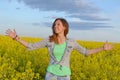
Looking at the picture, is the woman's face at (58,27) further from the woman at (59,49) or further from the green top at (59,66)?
the green top at (59,66)

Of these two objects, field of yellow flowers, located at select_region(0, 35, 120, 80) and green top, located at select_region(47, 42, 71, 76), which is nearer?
green top, located at select_region(47, 42, 71, 76)

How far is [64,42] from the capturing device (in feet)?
21.3

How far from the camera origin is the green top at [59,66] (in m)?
6.32

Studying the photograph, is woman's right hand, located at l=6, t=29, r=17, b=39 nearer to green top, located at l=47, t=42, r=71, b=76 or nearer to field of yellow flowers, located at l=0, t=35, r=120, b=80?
green top, located at l=47, t=42, r=71, b=76

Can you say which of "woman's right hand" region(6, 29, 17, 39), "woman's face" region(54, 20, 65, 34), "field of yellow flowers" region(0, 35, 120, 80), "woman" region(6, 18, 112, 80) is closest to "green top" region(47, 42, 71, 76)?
"woman" region(6, 18, 112, 80)

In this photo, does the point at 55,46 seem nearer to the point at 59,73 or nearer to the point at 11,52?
the point at 59,73

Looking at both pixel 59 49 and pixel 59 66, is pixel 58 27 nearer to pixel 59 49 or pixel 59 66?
pixel 59 49

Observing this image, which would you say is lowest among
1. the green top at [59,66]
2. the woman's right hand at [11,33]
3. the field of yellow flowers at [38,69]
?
the field of yellow flowers at [38,69]

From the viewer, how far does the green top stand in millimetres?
6316

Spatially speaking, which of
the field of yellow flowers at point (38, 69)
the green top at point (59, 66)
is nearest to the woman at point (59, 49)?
the green top at point (59, 66)

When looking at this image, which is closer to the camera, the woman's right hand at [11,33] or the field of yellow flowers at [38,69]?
the woman's right hand at [11,33]

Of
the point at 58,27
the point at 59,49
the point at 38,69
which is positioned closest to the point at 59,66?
the point at 59,49

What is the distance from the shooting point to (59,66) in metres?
6.35

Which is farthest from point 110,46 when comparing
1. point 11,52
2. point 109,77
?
point 11,52
